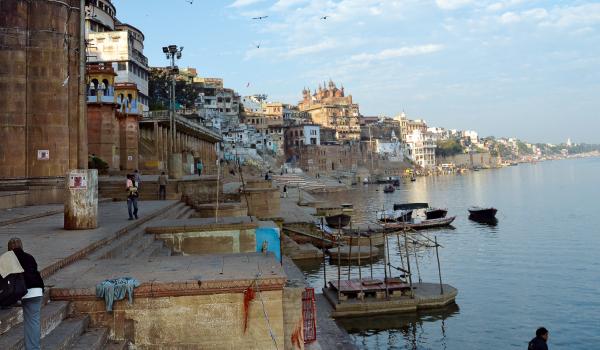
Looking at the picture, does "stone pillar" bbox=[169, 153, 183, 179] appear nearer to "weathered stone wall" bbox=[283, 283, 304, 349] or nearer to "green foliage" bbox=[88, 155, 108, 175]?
"green foliage" bbox=[88, 155, 108, 175]

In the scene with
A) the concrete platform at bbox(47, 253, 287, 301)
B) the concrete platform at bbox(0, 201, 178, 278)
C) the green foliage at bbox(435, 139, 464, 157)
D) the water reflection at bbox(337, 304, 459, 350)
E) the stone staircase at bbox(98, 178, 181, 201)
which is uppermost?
the green foliage at bbox(435, 139, 464, 157)

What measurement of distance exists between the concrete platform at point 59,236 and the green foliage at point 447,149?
593ft

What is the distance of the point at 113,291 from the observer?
6441mm

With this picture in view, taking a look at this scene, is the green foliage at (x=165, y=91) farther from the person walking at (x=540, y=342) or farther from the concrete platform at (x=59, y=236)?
the person walking at (x=540, y=342)

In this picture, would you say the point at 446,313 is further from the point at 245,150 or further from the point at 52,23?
the point at 245,150

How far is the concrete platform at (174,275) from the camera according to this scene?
6598 millimetres

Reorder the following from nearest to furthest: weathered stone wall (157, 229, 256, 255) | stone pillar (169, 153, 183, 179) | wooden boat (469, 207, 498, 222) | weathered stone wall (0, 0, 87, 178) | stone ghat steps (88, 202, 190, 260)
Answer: stone ghat steps (88, 202, 190, 260) → weathered stone wall (157, 229, 256, 255) → weathered stone wall (0, 0, 87, 178) → stone pillar (169, 153, 183, 179) → wooden boat (469, 207, 498, 222)

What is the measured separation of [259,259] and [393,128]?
520 feet

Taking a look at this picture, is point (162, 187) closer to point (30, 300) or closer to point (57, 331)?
point (57, 331)

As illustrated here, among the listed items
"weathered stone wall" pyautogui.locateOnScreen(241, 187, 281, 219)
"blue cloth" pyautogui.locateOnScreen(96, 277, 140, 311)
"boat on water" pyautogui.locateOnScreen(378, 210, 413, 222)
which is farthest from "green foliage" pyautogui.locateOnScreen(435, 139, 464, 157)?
"blue cloth" pyautogui.locateOnScreen(96, 277, 140, 311)

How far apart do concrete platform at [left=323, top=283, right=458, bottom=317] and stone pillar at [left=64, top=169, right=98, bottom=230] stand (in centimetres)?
756

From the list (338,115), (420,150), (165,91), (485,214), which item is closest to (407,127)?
(420,150)

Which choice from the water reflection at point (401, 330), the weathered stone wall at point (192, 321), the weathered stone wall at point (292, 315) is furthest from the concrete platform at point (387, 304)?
the weathered stone wall at point (192, 321)

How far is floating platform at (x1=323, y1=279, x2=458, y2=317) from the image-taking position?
15.5 m
